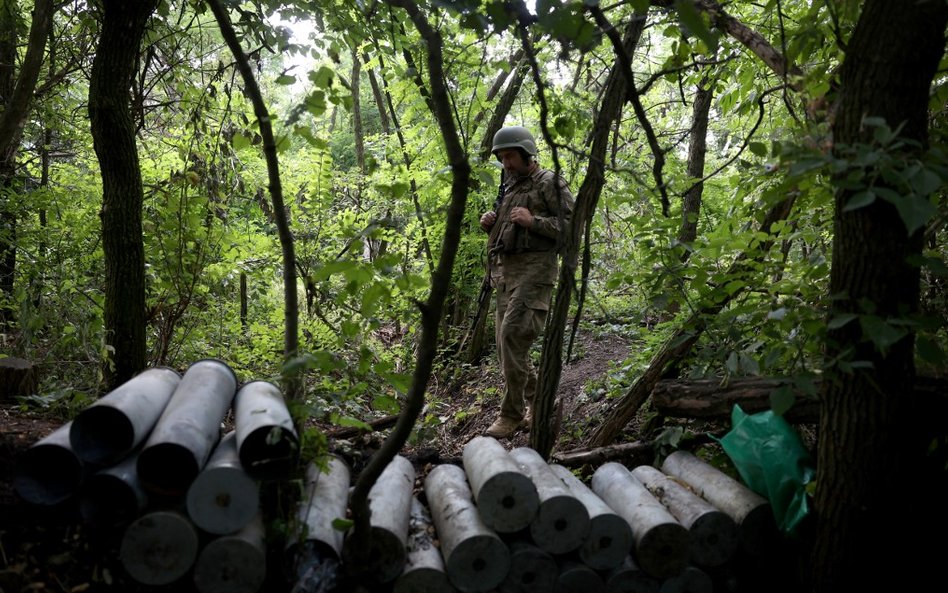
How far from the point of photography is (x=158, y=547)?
2.69 metres

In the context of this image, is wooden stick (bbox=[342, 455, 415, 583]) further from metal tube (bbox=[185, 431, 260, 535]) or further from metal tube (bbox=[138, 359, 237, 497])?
metal tube (bbox=[138, 359, 237, 497])

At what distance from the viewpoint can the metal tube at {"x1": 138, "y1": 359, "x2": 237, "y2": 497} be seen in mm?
2684

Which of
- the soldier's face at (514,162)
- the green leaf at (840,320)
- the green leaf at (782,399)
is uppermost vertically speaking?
the soldier's face at (514,162)

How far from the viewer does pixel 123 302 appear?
180 inches

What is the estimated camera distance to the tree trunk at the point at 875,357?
2705 mm

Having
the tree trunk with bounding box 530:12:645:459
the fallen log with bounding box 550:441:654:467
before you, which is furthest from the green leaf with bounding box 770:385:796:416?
the fallen log with bounding box 550:441:654:467

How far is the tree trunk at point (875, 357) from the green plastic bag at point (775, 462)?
178 millimetres

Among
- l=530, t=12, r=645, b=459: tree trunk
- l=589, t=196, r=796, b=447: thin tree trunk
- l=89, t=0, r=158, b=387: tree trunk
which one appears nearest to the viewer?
l=530, t=12, r=645, b=459: tree trunk

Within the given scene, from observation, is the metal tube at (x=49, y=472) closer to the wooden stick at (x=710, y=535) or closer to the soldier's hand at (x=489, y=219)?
the wooden stick at (x=710, y=535)

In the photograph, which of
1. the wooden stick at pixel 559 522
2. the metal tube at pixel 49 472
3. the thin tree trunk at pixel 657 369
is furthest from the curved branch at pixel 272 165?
the thin tree trunk at pixel 657 369

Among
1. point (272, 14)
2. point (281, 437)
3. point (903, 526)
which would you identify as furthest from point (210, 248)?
point (903, 526)

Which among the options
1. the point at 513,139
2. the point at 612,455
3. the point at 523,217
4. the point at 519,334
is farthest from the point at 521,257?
the point at 612,455

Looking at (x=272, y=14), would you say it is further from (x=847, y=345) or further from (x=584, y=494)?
(x=847, y=345)

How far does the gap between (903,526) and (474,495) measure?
1.98 meters
